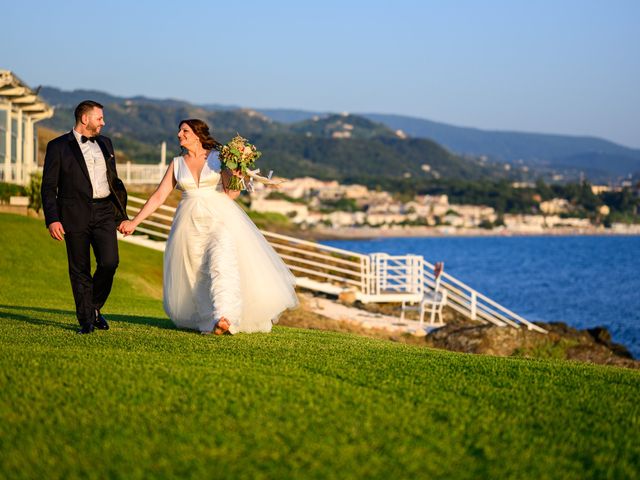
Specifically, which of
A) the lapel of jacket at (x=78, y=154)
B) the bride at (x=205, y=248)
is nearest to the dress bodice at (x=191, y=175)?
the bride at (x=205, y=248)

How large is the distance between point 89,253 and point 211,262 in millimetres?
1296

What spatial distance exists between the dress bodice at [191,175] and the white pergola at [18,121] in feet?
71.1

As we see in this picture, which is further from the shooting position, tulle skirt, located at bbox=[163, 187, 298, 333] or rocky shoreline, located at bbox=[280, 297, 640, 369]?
rocky shoreline, located at bbox=[280, 297, 640, 369]

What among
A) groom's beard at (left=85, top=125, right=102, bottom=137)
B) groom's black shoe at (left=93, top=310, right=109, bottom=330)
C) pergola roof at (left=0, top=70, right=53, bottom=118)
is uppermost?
pergola roof at (left=0, top=70, right=53, bottom=118)

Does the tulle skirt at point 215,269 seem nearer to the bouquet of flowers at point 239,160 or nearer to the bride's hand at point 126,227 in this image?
the bouquet of flowers at point 239,160

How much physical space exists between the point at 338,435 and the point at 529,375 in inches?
112

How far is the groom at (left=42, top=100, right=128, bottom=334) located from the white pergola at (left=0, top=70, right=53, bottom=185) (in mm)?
22049

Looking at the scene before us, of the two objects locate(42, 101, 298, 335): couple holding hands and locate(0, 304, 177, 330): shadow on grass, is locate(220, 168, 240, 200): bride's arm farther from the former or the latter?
locate(0, 304, 177, 330): shadow on grass

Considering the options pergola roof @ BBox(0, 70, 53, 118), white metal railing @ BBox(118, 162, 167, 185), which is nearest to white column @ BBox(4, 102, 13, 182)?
pergola roof @ BBox(0, 70, 53, 118)

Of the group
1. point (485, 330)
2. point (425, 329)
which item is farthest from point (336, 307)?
point (485, 330)

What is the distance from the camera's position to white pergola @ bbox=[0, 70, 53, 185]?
32.9 meters

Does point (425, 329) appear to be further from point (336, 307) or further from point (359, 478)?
point (359, 478)

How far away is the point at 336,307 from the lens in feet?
89.5

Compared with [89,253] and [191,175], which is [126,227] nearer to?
[89,253]
